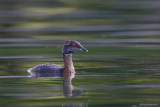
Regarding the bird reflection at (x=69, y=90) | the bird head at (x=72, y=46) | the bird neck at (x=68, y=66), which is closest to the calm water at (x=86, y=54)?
the bird reflection at (x=69, y=90)

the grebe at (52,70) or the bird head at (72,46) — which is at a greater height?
the bird head at (72,46)

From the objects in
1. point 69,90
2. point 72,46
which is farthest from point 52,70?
point 69,90

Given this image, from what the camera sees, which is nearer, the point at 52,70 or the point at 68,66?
the point at 52,70

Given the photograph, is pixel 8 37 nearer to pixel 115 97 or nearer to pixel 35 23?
pixel 35 23

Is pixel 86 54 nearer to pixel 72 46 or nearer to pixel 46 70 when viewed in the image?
pixel 72 46

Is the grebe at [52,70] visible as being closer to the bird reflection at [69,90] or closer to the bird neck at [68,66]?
the bird neck at [68,66]

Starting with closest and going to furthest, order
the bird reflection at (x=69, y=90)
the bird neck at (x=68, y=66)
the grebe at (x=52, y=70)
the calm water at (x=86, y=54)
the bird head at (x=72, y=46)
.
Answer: the bird reflection at (x=69, y=90) < the calm water at (x=86, y=54) < the grebe at (x=52, y=70) < the bird neck at (x=68, y=66) < the bird head at (x=72, y=46)

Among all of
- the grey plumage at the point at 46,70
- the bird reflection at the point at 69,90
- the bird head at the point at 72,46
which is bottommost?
the bird reflection at the point at 69,90

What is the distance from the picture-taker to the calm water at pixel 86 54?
14.4 m

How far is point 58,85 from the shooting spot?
15945mm

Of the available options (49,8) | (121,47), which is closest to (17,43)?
(121,47)

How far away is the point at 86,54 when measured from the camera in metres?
21.5

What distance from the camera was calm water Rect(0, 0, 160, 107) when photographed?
14414mm

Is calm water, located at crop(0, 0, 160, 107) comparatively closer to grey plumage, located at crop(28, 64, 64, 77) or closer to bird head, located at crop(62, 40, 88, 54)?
grey plumage, located at crop(28, 64, 64, 77)
